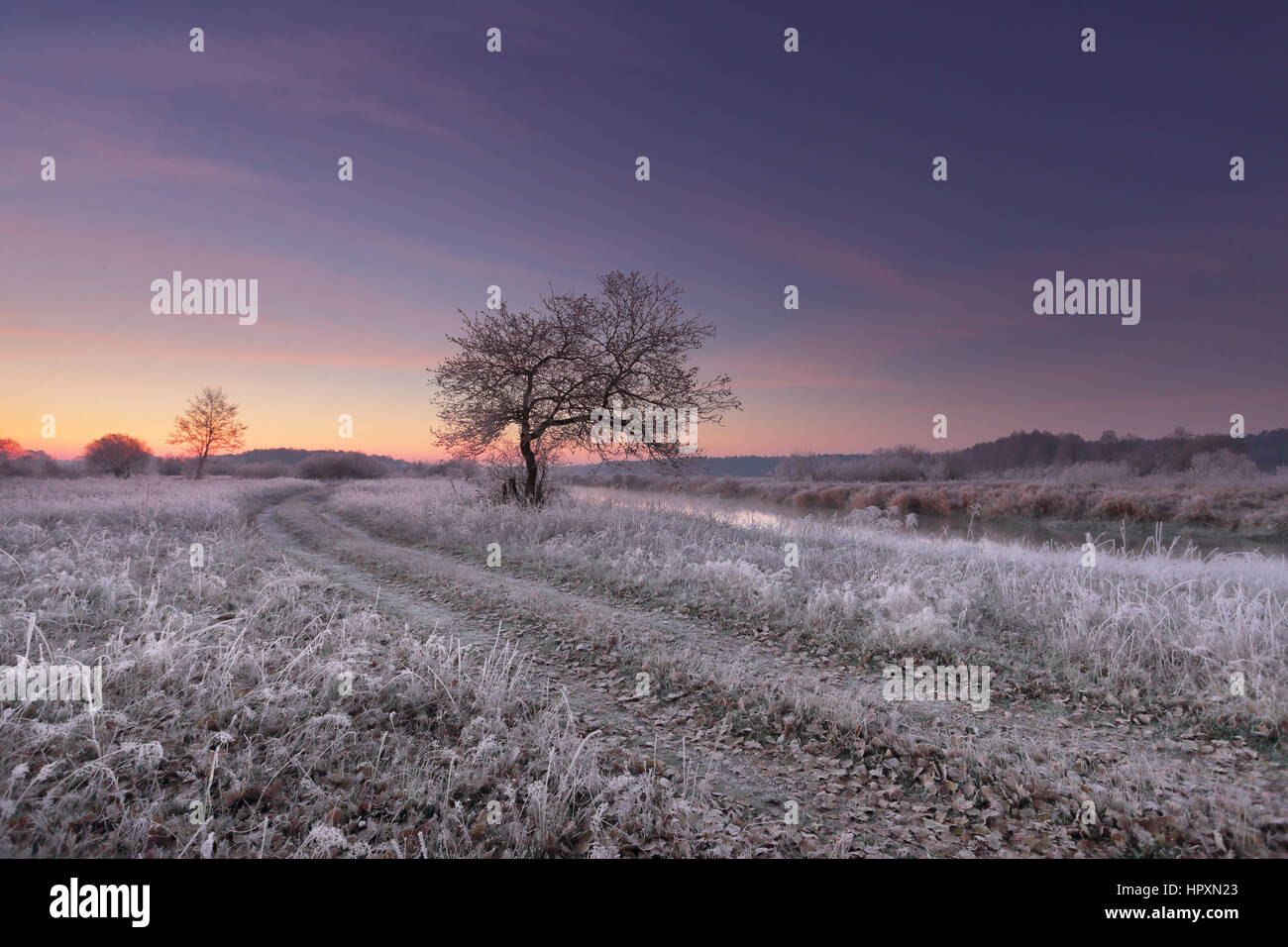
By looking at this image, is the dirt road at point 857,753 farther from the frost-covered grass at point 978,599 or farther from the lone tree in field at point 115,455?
the lone tree in field at point 115,455

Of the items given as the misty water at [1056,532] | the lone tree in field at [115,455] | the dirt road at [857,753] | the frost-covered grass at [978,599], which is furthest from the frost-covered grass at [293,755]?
the lone tree in field at [115,455]

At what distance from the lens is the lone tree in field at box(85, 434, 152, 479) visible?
53.8 metres

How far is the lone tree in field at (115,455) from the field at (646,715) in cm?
6042

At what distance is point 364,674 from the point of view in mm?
6180

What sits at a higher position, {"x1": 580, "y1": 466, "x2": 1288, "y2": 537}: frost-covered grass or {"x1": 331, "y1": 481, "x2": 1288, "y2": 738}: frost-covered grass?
{"x1": 580, "y1": 466, "x2": 1288, "y2": 537}: frost-covered grass

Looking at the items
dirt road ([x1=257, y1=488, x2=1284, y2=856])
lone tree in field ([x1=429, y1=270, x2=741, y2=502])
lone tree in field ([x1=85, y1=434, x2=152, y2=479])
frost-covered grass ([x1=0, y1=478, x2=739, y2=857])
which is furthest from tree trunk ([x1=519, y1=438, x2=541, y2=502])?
lone tree in field ([x1=85, y1=434, x2=152, y2=479])

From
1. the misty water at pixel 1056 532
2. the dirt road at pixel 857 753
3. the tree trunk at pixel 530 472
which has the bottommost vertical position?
the dirt road at pixel 857 753

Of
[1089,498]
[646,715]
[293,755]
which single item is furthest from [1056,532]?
[293,755]

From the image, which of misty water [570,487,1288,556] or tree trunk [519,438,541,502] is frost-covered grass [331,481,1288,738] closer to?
misty water [570,487,1288,556]

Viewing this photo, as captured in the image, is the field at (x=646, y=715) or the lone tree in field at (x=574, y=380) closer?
the field at (x=646, y=715)

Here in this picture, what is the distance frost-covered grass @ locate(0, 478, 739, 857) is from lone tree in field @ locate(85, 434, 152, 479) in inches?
2579

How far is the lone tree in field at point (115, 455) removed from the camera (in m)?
53.8
